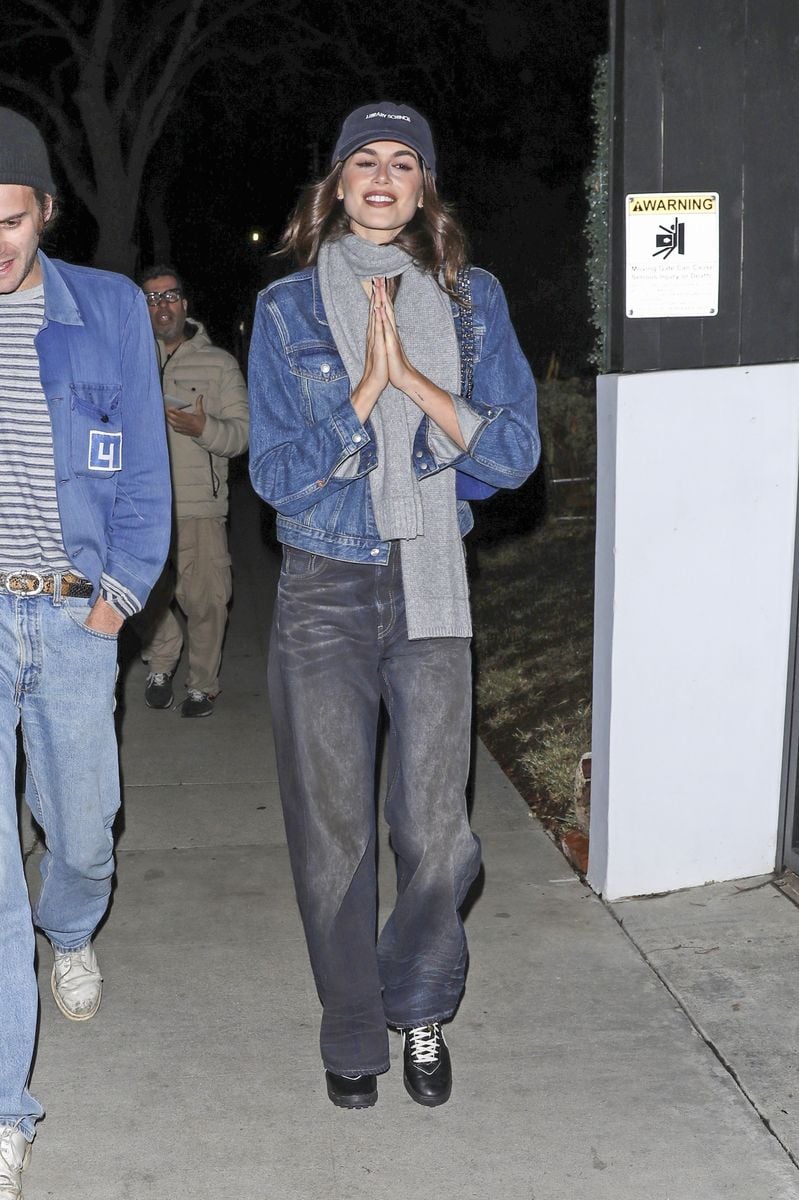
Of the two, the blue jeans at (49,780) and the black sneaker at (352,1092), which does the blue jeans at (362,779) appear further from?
the blue jeans at (49,780)

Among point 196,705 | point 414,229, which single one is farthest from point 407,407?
point 196,705

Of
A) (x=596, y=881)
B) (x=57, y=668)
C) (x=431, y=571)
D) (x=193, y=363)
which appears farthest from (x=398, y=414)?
(x=193, y=363)

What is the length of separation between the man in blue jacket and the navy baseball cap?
0.63m

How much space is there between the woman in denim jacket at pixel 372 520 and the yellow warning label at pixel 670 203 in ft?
2.91

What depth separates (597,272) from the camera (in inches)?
207

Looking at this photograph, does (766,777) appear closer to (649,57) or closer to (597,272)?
(597,272)

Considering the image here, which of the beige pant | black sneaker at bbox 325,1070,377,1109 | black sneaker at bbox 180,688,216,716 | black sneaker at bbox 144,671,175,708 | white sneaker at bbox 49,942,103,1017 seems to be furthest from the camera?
black sneaker at bbox 144,671,175,708

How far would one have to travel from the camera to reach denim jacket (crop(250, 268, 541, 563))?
340 cm

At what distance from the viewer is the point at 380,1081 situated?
147 inches

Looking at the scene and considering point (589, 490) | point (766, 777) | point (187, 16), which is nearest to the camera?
point (766, 777)

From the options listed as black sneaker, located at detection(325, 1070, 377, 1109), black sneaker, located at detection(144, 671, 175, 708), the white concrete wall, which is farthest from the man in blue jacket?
black sneaker, located at detection(144, 671, 175, 708)

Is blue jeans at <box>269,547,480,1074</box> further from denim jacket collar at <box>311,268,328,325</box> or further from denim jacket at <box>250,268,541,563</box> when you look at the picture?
denim jacket collar at <box>311,268,328,325</box>

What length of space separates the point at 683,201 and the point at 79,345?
185 cm

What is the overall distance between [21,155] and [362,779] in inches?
63.4
